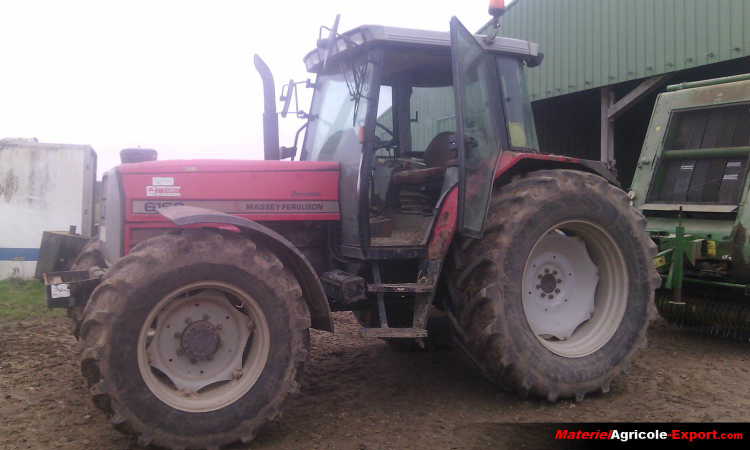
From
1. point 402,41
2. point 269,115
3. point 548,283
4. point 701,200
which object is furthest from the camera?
point 701,200

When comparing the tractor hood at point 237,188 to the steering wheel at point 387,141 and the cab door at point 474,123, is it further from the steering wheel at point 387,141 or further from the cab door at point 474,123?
the cab door at point 474,123

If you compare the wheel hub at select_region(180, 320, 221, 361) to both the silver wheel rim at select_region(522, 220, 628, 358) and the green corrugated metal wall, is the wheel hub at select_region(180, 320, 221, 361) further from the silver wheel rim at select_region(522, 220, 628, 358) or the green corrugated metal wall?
the green corrugated metal wall

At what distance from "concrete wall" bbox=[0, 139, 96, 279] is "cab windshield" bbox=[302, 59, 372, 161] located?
6440 mm

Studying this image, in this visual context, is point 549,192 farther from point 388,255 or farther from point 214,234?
point 214,234

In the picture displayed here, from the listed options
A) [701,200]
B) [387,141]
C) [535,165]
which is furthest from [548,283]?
[701,200]

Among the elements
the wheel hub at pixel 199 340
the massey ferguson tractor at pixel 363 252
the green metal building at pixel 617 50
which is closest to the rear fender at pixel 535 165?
the massey ferguson tractor at pixel 363 252

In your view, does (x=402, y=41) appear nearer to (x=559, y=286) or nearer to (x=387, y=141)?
(x=387, y=141)

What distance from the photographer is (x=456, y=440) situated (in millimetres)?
3678

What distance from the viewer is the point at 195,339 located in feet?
11.8

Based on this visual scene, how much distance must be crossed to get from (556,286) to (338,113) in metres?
2.06

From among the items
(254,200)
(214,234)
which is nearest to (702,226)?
(254,200)

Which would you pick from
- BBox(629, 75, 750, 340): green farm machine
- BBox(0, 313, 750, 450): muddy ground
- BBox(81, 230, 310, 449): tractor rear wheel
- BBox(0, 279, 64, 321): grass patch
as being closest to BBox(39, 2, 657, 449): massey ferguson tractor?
BBox(81, 230, 310, 449): tractor rear wheel

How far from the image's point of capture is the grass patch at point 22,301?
25.1 ft

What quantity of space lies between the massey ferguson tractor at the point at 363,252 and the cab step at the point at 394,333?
0.01 m
